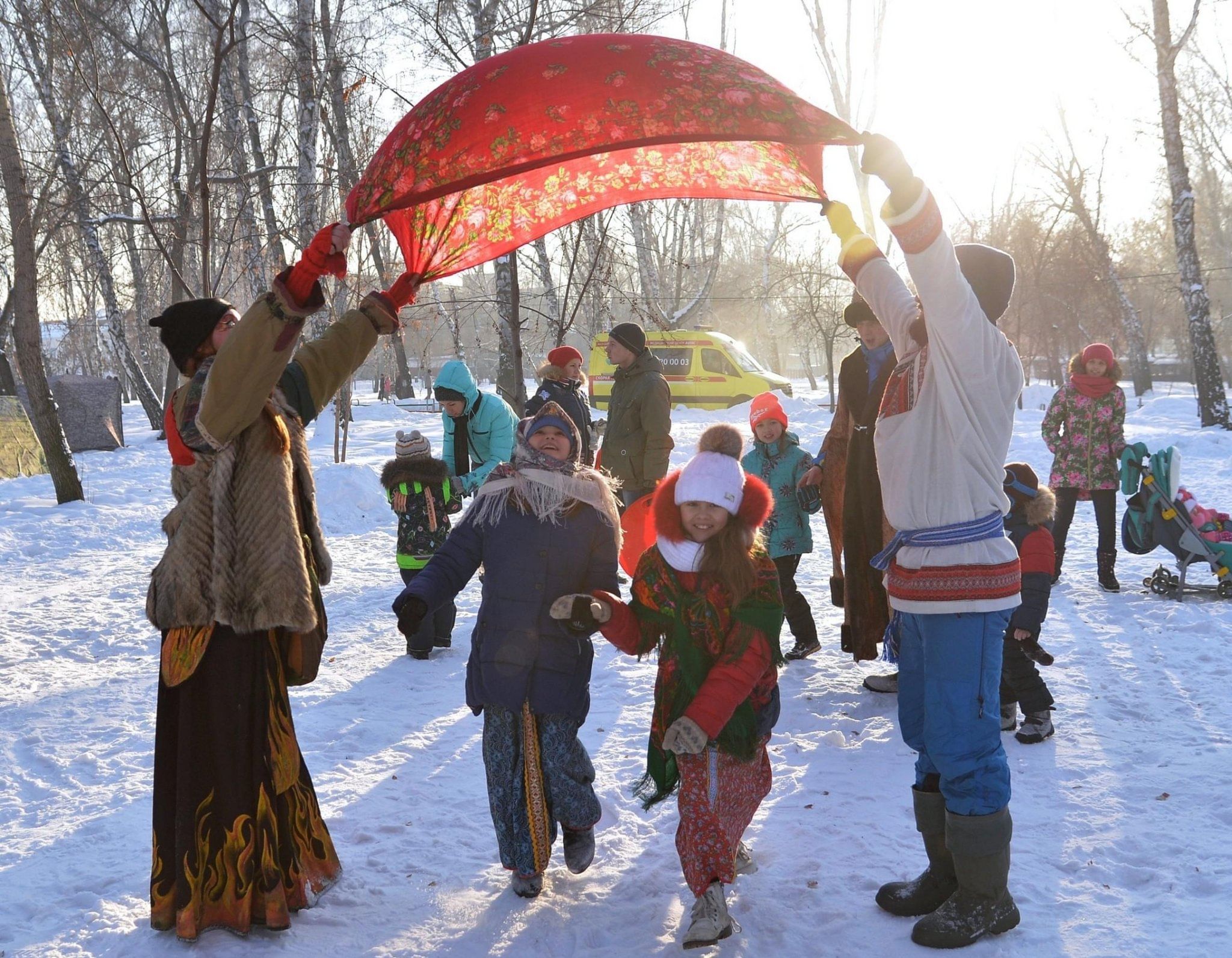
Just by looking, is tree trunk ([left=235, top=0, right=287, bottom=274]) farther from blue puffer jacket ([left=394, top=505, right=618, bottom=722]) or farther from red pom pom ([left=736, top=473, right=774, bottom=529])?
red pom pom ([left=736, top=473, right=774, bottom=529])

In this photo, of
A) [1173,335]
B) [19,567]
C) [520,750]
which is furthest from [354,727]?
[1173,335]

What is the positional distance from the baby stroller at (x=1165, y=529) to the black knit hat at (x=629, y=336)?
3.86m

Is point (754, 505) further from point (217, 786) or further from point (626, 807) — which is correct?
point (217, 786)

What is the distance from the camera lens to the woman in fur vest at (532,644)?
310cm

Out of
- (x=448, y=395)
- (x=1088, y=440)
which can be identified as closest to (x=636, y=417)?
(x=448, y=395)

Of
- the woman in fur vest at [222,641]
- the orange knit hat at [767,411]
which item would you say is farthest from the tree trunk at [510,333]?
the orange knit hat at [767,411]

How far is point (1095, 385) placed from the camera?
746 cm

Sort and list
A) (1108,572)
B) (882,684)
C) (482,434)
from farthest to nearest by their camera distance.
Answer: (1108,572) → (482,434) → (882,684)

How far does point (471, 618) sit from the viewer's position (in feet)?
23.6

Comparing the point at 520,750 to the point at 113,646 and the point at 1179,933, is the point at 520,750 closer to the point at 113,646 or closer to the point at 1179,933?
the point at 1179,933

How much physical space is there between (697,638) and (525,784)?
79 centimetres

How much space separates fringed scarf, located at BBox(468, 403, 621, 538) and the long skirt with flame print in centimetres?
83

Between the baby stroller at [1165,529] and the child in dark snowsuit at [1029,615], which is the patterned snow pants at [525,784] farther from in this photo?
the baby stroller at [1165,529]

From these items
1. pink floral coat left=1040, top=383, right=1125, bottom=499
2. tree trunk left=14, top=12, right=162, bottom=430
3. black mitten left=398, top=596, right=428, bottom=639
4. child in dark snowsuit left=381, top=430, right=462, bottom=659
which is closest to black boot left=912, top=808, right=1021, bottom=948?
black mitten left=398, top=596, right=428, bottom=639
